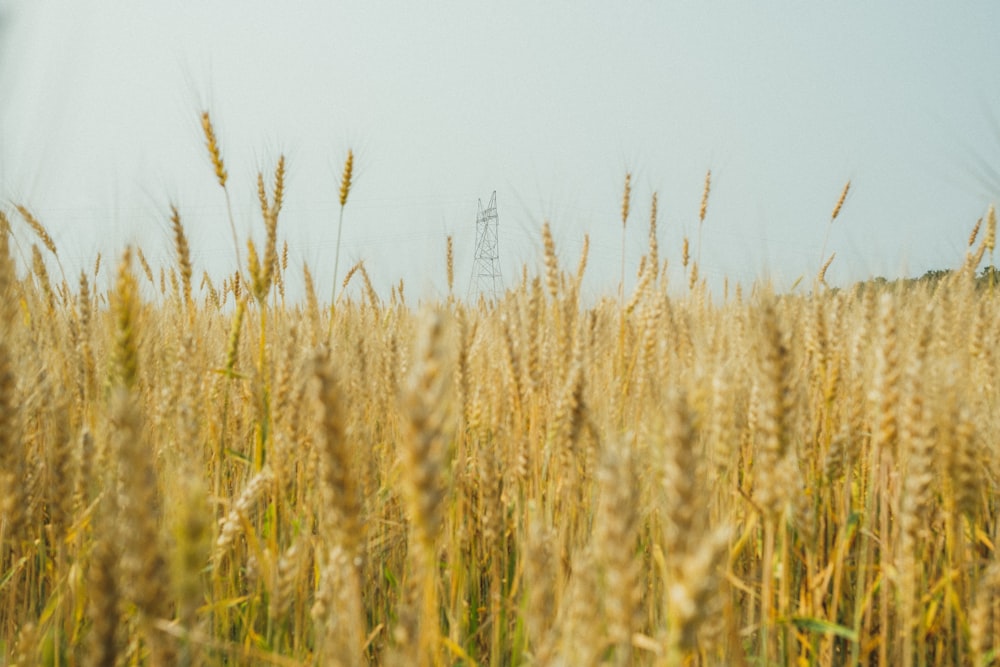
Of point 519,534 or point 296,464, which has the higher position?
point 296,464

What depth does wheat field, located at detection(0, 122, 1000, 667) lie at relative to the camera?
2.48 feet

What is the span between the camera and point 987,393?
210cm

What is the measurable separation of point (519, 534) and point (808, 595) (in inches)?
26.5

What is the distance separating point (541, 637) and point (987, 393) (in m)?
1.98

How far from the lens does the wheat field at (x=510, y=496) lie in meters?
0.76

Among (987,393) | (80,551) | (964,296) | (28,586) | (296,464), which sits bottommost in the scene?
(28,586)

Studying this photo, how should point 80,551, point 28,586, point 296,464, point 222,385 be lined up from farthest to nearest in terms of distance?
point 222,385
point 296,464
point 28,586
point 80,551

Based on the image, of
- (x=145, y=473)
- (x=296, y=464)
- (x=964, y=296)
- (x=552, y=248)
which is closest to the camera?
(x=145, y=473)

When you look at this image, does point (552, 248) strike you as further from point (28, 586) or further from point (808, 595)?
point (28, 586)

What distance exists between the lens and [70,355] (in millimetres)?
2111

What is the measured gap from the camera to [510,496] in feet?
6.66

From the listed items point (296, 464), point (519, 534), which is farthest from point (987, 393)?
point (296, 464)

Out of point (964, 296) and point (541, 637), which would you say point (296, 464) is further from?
point (964, 296)

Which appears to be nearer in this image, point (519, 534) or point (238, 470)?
point (519, 534)
